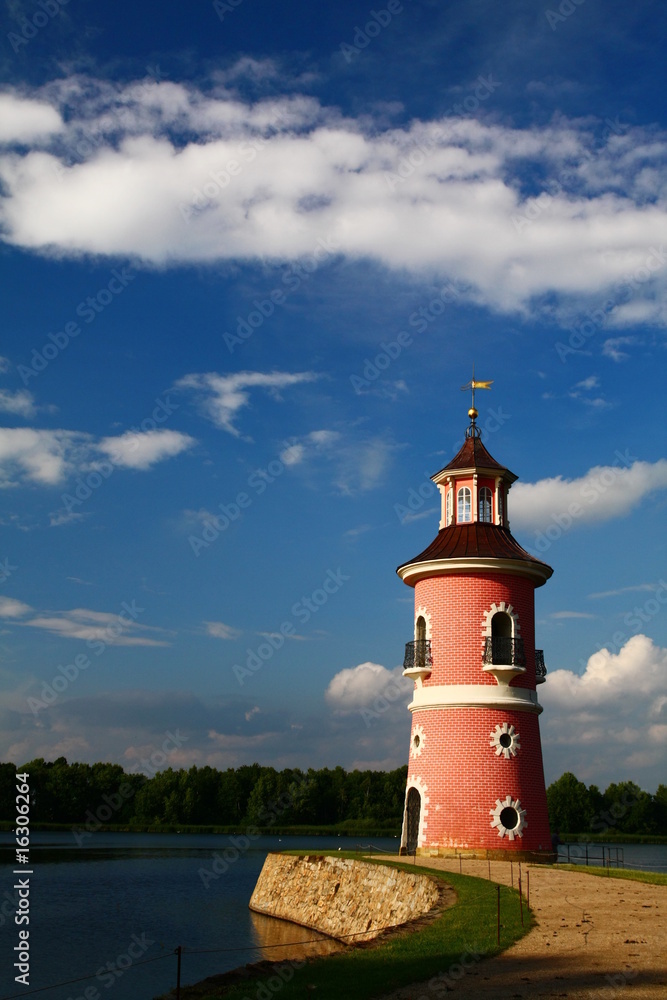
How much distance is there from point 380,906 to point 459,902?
4.25m

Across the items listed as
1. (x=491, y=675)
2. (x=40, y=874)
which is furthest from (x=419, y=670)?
(x=40, y=874)

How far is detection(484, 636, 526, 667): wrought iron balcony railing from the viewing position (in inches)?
1045

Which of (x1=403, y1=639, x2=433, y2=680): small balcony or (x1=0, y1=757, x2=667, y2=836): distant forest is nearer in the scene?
(x1=403, y1=639, x2=433, y2=680): small balcony

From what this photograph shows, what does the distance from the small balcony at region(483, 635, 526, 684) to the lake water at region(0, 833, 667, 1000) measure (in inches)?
259

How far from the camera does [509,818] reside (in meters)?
25.8

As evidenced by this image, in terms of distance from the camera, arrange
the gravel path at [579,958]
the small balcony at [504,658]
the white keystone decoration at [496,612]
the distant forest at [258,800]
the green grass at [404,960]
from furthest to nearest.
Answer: the distant forest at [258,800] < the white keystone decoration at [496,612] < the small balcony at [504,658] < the green grass at [404,960] < the gravel path at [579,958]

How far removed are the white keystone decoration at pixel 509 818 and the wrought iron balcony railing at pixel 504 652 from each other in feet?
12.2

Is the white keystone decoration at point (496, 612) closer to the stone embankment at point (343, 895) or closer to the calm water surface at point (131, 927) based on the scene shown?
the stone embankment at point (343, 895)

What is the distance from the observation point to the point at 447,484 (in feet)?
99.2

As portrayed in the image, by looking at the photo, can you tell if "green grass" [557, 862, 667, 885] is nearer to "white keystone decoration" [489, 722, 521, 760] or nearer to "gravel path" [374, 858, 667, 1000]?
"gravel path" [374, 858, 667, 1000]

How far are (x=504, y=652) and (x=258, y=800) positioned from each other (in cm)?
7643

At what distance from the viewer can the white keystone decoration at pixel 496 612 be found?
27.0m

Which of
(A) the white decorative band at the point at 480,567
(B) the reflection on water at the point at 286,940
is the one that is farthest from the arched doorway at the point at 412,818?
(A) the white decorative band at the point at 480,567

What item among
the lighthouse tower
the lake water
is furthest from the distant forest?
the lighthouse tower
